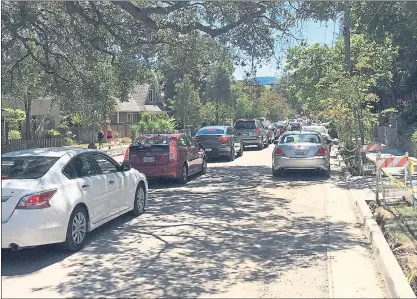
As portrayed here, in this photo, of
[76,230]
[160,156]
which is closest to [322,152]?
[160,156]

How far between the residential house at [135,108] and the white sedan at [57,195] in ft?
110

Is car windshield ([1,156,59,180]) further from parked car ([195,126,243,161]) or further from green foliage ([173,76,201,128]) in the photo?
green foliage ([173,76,201,128])

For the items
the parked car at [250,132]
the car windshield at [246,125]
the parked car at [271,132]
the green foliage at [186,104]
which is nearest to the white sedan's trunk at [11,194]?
the parked car at [250,132]

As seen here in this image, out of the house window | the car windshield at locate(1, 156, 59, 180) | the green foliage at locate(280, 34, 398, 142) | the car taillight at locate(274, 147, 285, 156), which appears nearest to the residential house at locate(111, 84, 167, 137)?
the house window

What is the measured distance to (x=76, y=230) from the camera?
732 cm

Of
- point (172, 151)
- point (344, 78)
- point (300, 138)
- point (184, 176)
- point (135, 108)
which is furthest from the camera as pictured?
point (135, 108)

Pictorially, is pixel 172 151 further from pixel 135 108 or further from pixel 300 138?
pixel 135 108

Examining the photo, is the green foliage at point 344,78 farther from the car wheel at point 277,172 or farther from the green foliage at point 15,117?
the green foliage at point 15,117

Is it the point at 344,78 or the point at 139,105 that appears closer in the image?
the point at 344,78

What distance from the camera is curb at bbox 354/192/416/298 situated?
16.9ft

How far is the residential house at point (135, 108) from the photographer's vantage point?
48231mm

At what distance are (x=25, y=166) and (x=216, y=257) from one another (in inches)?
121

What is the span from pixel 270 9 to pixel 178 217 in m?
7.02

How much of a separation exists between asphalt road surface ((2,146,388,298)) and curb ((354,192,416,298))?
13cm
